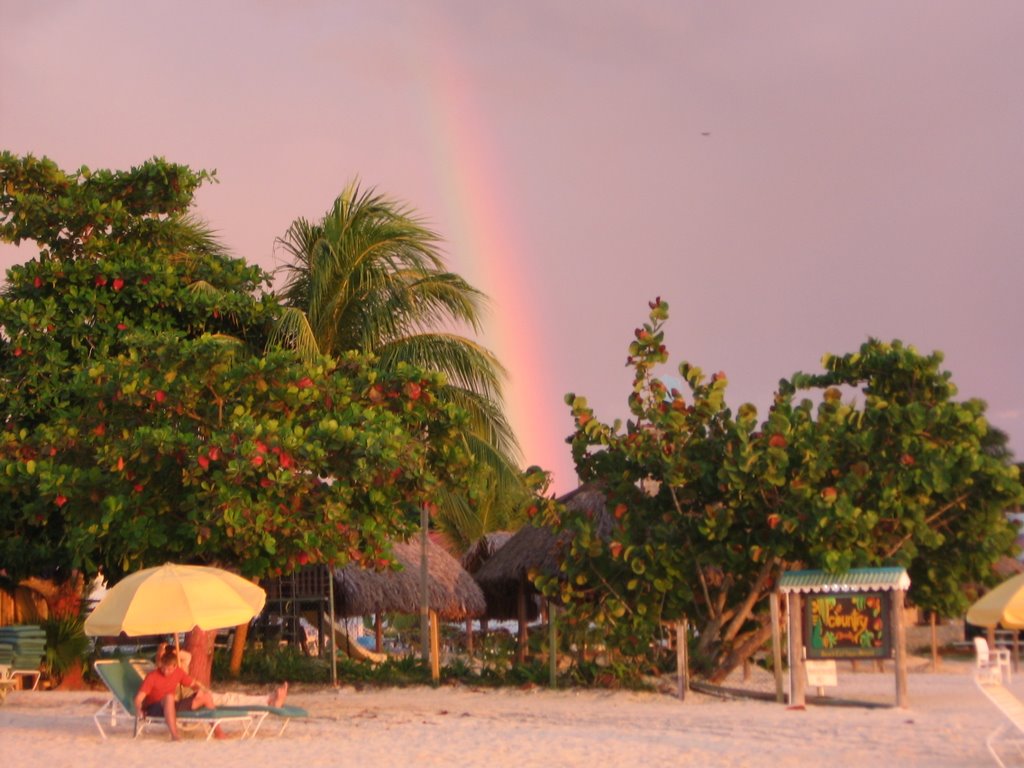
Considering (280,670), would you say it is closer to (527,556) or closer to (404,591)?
(404,591)

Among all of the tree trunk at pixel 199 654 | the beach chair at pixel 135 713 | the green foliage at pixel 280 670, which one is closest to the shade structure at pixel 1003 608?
the beach chair at pixel 135 713

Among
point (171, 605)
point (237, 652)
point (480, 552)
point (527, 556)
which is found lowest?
point (237, 652)

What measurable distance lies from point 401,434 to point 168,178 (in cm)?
567

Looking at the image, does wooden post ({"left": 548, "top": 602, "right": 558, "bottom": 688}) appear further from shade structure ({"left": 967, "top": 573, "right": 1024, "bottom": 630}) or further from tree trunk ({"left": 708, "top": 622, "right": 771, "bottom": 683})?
shade structure ({"left": 967, "top": 573, "right": 1024, "bottom": 630})

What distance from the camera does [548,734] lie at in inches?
479

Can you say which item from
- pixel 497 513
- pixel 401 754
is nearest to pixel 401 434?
pixel 401 754

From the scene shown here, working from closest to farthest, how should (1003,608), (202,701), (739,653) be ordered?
(1003,608) < (202,701) < (739,653)

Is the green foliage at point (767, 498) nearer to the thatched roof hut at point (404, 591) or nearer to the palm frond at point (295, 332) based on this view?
the palm frond at point (295, 332)

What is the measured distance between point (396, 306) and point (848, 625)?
8560 millimetres

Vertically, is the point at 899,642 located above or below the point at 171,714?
above

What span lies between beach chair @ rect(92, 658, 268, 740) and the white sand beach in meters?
0.17

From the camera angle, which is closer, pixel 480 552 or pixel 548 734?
pixel 548 734

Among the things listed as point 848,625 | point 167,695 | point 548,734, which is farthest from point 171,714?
point 848,625

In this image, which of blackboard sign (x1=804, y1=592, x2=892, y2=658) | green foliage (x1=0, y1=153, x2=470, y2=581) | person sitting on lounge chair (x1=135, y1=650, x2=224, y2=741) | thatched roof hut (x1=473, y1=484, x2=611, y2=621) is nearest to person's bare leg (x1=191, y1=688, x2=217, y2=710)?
person sitting on lounge chair (x1=135, y1=650, x2=224, y2=741)
